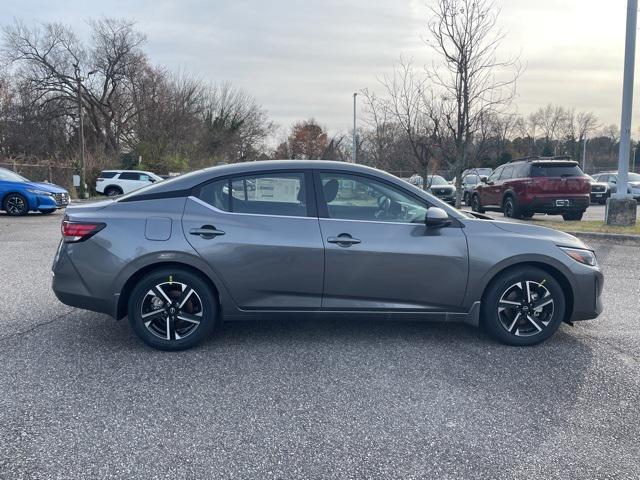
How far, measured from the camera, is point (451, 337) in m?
4.73

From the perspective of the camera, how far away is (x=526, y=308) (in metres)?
4.43

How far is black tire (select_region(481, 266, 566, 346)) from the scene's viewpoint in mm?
4402

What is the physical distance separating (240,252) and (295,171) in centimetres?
86

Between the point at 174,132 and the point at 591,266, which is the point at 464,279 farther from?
the point at 174,132

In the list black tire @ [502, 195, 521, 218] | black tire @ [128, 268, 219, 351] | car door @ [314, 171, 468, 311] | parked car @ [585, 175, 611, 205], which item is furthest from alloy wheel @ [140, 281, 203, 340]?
parked car @ [585, 175, 611, 205]

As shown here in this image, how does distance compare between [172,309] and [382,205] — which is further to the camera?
[382,205]

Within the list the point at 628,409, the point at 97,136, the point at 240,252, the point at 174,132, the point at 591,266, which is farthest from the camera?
the point at 97,136

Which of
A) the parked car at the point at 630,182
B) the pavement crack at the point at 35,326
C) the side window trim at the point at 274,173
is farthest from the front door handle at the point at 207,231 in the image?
the parked car at the point at 630,182

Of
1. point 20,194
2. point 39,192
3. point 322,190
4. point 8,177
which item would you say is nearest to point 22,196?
point 20,194

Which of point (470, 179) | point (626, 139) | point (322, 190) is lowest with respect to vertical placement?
point (322, 190)

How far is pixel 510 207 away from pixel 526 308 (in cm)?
1122

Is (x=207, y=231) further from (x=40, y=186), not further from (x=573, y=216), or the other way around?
(x=40, y=186)

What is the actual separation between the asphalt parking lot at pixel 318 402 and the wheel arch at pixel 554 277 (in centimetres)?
37

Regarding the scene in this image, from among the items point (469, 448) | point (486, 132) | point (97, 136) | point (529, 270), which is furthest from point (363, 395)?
point (97, 136)
